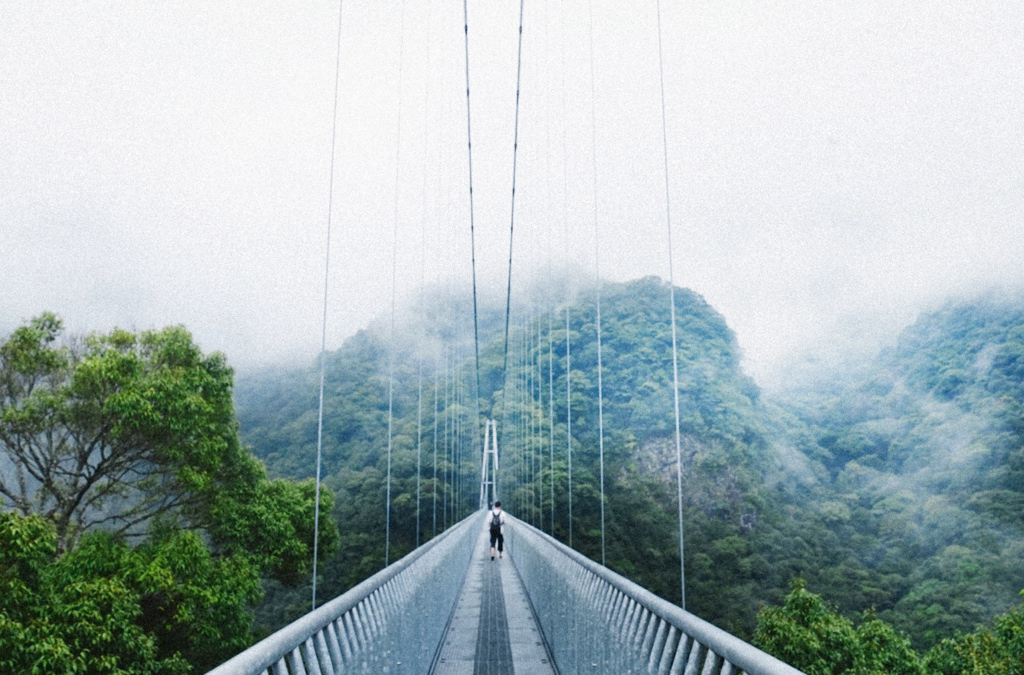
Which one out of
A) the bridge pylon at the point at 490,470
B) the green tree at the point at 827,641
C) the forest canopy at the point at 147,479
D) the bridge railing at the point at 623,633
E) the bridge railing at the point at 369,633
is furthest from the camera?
the bridge pylon at the point at 490,470

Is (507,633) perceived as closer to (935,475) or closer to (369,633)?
(369,633)

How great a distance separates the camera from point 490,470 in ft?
174

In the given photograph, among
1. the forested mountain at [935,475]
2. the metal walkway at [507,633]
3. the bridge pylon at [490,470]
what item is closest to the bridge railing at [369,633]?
the metal walkway at [507,633]

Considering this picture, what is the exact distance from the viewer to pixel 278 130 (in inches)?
1591

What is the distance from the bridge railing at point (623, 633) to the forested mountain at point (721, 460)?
390 inches

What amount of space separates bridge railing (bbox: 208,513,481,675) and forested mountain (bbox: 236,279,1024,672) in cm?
996

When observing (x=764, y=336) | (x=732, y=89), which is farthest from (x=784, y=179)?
(x=764, y=336)

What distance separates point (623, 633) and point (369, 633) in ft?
2.68

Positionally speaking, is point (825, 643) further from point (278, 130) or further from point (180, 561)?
point (278, 130)

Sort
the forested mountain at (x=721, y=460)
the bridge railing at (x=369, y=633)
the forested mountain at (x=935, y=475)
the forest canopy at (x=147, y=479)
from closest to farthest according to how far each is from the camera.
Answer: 1. the bridge railing at (x=369, y=633)
2. the forest canopy at (x=147, y=479)
3. the forested mountain at (x=935, y=475)
4. the forested mountain at (x=721, y=460)

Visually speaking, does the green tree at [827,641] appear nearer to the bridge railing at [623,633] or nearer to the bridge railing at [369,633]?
the bridge railing at [623,633]

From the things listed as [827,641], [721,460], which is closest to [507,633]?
[827,641]

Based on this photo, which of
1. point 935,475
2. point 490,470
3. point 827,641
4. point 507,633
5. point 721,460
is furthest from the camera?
point 490,470

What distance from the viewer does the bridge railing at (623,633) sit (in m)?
1.63
